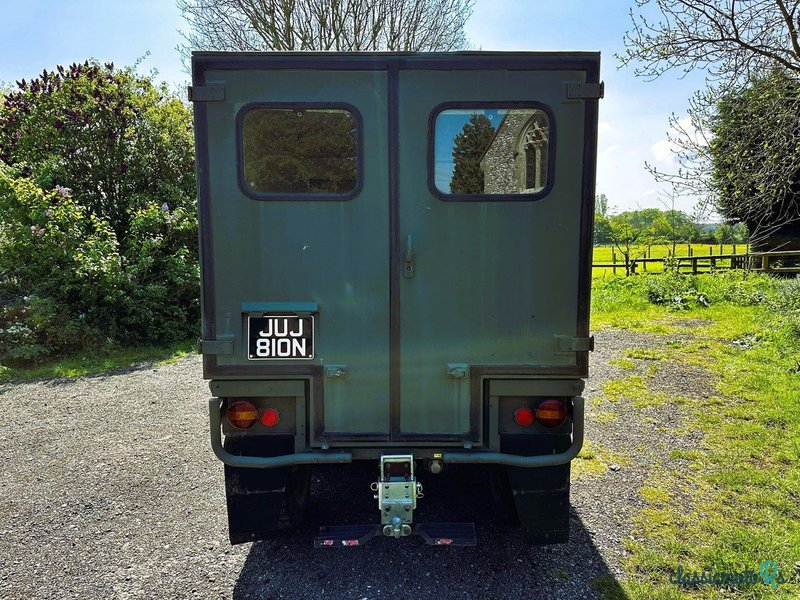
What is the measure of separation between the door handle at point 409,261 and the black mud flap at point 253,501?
51.6 inches

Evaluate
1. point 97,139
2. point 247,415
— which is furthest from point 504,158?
point 97,139

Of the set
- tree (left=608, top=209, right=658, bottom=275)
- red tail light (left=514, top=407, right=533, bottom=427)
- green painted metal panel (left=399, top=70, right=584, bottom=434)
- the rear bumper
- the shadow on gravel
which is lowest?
the shadow on gravel

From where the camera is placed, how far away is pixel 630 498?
4035 millimetres

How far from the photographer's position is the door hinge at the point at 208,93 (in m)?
2.77

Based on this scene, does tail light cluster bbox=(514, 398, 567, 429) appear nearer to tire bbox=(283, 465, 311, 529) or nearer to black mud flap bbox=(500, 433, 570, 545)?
black mud flap bbox=(500, 433, 570, 545)

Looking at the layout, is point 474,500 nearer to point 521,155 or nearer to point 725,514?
point 725,514

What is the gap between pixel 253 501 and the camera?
3.06 m

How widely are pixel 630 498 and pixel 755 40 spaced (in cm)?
570

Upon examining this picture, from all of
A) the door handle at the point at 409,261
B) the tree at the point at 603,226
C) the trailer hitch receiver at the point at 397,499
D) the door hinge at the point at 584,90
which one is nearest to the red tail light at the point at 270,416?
the trailer hitch receiver at the point at 397,499

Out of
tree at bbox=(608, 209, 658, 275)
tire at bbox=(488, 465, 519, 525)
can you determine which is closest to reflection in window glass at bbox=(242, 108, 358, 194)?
tire at bbox=(488, 465, 519, 525)

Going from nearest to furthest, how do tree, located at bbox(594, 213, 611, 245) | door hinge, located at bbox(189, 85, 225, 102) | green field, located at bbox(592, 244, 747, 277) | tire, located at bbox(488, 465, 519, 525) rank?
door hinge, located at bbox(189, 85, 225, 102), tire, located at bbox(488, 465, 519, 525), green field, located at bbox(592, 244, 747, 277), tree, located at bbox(594, 213, 611, 245)

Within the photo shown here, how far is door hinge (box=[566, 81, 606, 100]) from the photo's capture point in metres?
2.78

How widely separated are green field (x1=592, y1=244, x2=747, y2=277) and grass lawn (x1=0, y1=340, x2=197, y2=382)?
19901 mm

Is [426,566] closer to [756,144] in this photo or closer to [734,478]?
[734,478]
